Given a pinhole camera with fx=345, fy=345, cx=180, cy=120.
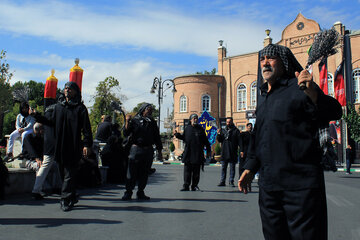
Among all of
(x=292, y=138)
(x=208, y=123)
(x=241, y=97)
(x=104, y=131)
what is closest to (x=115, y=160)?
(x=104, y=131)

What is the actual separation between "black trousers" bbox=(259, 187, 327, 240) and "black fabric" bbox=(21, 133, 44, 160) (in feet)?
20.2

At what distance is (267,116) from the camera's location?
2590mm

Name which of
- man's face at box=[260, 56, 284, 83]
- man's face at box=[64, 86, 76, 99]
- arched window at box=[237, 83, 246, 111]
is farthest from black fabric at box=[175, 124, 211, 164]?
arched window at box=[237, 83, 246, 111]

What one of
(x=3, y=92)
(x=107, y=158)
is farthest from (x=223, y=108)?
(x=107, y=158)

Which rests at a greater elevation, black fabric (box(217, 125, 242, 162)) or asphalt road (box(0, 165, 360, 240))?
black fabric (box(217, 125, 242, 162))

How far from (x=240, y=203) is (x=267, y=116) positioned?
4.70m

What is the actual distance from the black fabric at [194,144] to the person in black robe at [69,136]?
3640mm

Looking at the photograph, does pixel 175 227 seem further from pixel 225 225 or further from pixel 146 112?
pixel 146 112

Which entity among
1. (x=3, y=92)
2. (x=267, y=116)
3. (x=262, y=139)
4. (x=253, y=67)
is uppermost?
(x=253, y=67)

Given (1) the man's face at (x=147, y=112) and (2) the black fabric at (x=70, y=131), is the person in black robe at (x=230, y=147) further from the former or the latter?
(2) the black fabric at (x=70, y=131)

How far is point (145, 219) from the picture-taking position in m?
5.05

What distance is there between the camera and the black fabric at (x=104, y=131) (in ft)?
33.6

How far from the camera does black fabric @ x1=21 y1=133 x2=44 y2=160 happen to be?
7.33 metres

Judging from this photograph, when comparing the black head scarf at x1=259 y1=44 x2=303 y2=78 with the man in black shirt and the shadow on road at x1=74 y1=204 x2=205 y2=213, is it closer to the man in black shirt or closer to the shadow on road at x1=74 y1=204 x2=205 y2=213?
the man in black shirt
